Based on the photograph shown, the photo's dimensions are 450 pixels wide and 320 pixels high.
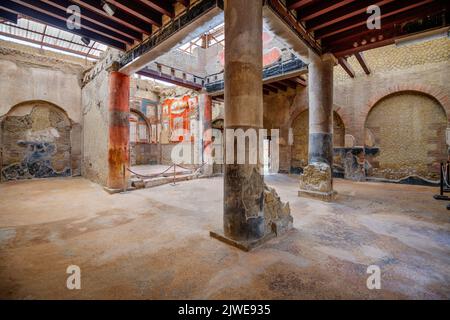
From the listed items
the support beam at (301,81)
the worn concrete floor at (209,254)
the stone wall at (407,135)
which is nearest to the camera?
the worn concrete floor at (209,254)

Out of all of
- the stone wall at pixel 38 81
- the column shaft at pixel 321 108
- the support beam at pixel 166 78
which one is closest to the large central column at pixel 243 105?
the column shaft at pixel 321 108

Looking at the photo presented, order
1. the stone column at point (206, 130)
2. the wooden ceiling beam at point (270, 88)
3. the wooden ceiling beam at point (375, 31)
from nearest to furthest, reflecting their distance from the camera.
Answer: the wooden ceiling beam at point (375, 31), the stone column at point (206, 130), the wooden ceiling beam at point (270, 88)

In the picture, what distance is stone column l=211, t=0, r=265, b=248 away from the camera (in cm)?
284

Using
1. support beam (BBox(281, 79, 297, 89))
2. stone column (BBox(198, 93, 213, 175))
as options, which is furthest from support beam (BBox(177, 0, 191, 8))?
support beam (BBox(281, 79, 297, 89))

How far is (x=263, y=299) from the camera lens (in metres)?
1.81

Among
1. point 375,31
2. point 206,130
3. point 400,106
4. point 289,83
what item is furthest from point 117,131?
point 400,106

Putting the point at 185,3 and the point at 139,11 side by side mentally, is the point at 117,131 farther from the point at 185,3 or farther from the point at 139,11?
the point at 185,3

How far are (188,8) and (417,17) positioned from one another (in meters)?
4.89

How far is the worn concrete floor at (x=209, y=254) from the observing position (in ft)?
6.35

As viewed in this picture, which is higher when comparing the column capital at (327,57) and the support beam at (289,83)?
the support beam at (289,83)

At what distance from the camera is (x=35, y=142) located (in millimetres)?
9031

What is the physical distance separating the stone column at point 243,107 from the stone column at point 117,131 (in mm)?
4909

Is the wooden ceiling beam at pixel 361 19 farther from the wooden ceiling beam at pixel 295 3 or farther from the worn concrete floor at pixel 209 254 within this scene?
the worn concrete floor at pixel 209 254
